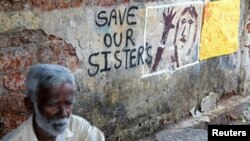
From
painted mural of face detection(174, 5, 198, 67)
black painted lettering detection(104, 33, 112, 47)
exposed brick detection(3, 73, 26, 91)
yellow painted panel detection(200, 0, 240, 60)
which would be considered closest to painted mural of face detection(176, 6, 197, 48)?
painted mural of face detection(174, 5, 198, 67)

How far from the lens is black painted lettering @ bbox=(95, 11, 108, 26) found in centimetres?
471

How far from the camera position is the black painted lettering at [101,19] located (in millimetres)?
4715

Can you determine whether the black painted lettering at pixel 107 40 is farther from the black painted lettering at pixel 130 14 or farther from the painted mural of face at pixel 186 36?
the painted mural of face at pixel 186 36

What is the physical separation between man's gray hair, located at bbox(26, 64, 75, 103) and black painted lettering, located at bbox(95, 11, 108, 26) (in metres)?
1.89

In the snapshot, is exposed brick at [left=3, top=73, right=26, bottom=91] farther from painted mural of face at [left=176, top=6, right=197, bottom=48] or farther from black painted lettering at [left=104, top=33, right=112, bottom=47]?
painted mural of face at [left=176, top=6, right=197, bottom=48]

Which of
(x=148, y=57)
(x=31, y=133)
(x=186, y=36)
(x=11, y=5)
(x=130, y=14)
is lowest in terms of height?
(x=148, y=57)

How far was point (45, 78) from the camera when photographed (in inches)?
110

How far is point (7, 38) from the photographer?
395 centimetres

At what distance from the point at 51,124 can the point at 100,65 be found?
2015 mm

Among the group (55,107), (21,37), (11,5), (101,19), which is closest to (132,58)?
(101,19)

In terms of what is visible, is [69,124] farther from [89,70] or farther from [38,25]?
[89,70]

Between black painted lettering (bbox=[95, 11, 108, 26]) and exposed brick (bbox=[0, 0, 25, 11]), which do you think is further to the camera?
black painted lettering (bbox=[95, 11, 108, 26])

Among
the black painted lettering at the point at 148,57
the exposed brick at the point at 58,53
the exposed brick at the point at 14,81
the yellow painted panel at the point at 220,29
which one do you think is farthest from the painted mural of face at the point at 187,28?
the exposed brick at the point at 14,81

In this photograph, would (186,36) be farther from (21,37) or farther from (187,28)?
(21,37)
